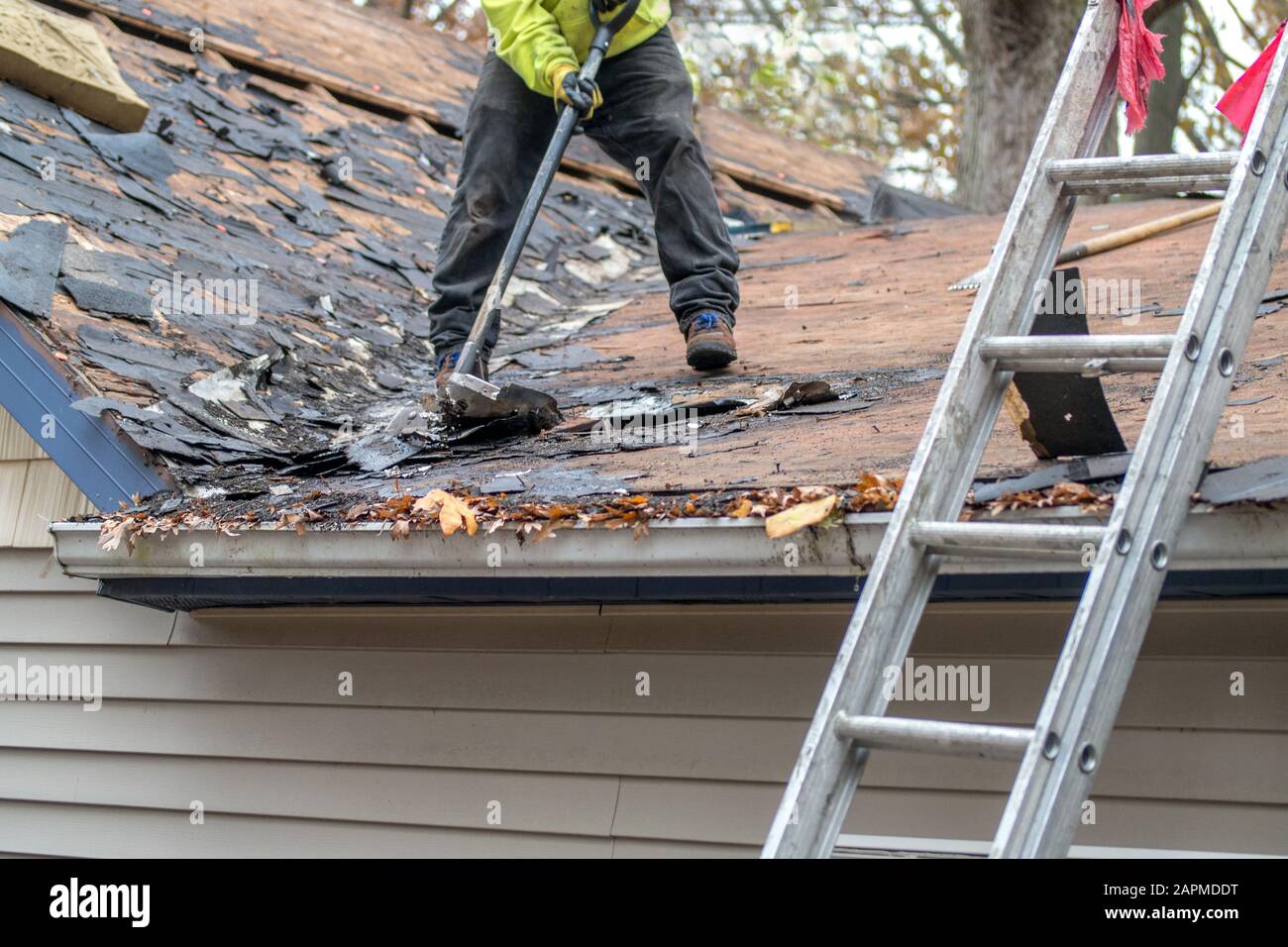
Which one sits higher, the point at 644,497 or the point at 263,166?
the point at 263,166

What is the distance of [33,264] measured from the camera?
4520mm

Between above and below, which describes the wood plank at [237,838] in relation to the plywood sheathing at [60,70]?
below

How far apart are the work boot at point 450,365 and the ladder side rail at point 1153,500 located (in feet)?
9.01

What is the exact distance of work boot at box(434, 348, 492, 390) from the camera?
4.66 meters

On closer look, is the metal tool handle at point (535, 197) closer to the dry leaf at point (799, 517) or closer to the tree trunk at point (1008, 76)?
the dry leaf at point (799, 517)

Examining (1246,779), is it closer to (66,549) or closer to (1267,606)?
(1267,606)

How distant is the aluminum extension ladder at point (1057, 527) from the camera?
83.4 inches

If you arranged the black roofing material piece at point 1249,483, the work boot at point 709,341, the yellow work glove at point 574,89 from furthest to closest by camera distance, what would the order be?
1. the work boot at point 709,341
2. the yellow work glove at point 574,89
3. the black roofing material piece at point 1249,483

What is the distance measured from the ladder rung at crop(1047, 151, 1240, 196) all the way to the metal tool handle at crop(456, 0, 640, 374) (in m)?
1.95

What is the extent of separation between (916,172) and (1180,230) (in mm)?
15638

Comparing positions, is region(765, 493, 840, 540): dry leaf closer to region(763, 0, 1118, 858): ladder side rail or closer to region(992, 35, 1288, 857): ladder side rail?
region(763, 0, 1118, 858): ladder side rail

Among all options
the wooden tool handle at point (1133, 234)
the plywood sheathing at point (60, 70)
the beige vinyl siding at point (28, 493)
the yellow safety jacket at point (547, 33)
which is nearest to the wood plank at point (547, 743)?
the beige vinyl siding at point (28, 493)
